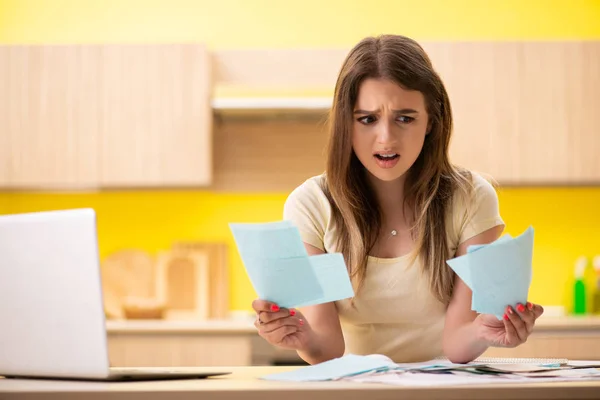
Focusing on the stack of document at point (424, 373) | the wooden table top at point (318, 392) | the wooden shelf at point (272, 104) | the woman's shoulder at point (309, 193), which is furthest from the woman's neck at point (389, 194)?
the wooden shelf at point (272, 104)

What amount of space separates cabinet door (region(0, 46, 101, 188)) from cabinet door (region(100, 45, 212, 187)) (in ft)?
0.25

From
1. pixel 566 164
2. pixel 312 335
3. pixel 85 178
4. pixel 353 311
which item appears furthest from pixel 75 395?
pixel 566 164

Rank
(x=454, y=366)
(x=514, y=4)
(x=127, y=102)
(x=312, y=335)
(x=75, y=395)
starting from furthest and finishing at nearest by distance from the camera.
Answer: (x=514, y=4), (x=127, y=102), (x=312, y=335), (x=454, y=366), (x=75, y=395)

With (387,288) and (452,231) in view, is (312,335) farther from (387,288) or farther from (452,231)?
(452,231)

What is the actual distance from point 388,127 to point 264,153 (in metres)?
2.52

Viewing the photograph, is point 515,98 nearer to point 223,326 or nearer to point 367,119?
point 223,326

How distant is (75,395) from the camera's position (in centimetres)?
131

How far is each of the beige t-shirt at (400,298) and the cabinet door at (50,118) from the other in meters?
2.32

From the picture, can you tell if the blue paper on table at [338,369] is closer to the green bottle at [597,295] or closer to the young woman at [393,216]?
the young woman at [393,216]

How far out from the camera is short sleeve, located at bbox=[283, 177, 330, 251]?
2035 millimetres

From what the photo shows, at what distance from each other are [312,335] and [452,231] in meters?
0.44

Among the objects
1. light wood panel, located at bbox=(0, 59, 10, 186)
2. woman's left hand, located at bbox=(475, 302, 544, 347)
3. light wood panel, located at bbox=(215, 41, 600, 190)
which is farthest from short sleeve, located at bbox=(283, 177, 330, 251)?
light wood panel, located at bbox=(0, 59, 10, 186)

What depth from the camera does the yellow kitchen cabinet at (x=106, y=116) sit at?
408cm

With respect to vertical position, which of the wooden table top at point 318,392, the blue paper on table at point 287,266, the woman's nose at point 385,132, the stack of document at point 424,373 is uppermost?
the woman's nose at point 385,132
